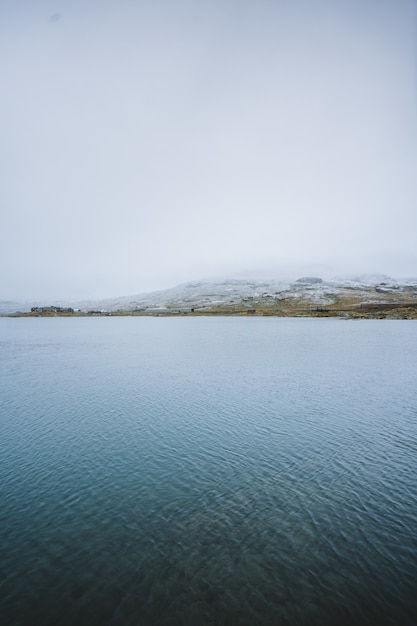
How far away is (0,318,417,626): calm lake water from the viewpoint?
1448cm

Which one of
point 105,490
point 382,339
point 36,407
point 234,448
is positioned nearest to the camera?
point 105,490

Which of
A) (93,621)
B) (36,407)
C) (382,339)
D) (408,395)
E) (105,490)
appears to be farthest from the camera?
(382,339)

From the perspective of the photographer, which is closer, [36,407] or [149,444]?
[149,444]

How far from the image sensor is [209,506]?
21.2 m

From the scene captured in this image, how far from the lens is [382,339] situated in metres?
107

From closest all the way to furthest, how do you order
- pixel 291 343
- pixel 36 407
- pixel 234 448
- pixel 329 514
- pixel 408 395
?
pixel 329 514
pixel 234 448
pixel 36 407
pixel 408 395
pixel 291 343

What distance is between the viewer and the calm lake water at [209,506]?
14482mm

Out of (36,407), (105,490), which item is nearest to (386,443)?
(105,490)

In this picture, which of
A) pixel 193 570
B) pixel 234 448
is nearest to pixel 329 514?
pixel 193 570

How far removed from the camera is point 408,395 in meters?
46.3

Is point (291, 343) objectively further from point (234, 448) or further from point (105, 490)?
point (105, 490)

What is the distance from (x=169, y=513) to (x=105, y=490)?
5726 mm

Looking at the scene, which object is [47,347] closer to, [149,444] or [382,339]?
[149,444]

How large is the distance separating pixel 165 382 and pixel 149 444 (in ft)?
77.6
